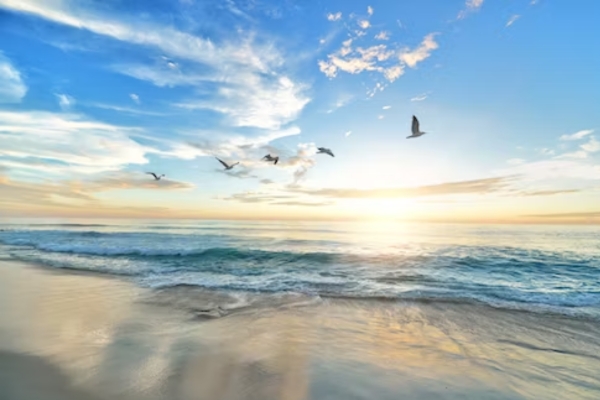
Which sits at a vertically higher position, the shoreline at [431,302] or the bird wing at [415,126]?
the bird wing at [415,126]

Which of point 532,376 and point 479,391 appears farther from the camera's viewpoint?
point 532,376

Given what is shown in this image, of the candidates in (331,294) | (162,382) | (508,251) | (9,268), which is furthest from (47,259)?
(508,251)

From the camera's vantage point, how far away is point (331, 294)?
1089cm

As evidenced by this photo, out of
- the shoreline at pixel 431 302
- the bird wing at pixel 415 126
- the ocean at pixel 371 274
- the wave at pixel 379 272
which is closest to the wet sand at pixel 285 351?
the shoreline at pixel 431 302

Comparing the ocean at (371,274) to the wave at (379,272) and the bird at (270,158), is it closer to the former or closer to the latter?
the wave at (379,272)

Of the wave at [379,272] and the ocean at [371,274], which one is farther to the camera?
the wave at [379,272]

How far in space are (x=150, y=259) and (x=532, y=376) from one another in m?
18.8

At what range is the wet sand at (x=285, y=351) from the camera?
477 cm

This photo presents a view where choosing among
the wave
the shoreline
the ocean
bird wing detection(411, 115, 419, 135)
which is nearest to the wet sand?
the shoreline

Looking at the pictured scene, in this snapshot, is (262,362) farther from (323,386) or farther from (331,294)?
(331,294)

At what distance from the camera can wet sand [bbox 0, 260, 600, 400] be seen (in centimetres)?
477

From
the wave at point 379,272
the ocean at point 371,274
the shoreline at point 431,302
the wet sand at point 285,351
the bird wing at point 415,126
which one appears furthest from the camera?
the wave at point 379,272

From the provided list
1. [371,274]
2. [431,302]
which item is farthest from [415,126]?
[371,274]

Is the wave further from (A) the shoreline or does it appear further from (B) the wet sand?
(B) the wet sand
